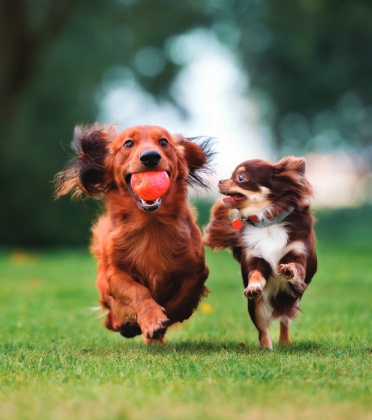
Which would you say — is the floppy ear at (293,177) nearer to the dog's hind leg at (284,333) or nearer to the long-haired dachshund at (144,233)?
the long-haired dachshund at (144,233)

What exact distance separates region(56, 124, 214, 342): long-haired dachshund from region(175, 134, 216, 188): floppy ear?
0.49ft

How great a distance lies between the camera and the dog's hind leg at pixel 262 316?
5.39 metres

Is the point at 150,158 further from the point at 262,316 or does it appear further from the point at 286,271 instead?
the point at 262,316

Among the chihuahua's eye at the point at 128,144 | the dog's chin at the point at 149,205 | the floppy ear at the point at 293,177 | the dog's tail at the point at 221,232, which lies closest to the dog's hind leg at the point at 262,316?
the dog's tail at the point at 221,232

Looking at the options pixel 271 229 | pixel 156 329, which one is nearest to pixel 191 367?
pixel 156 329

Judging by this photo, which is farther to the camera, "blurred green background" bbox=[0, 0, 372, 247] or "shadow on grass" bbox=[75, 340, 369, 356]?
"blurred green background" bbox=[0, 0, 372, 247]

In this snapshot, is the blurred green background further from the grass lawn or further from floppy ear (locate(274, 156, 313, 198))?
floppy ear (locate(274, 156, 313, 198))

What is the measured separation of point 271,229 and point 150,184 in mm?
845

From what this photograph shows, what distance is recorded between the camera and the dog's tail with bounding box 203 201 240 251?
581 centimetres

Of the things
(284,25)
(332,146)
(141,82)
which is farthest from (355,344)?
(332,146)

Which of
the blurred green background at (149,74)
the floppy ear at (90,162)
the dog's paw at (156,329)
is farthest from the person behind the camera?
the blurred green background at (149,74)

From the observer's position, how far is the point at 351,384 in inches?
150

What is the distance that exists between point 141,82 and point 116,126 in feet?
60.6

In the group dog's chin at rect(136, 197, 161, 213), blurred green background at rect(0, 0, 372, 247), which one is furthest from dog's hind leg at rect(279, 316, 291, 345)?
blurred green background at rect(0, 0, 372, 247)
